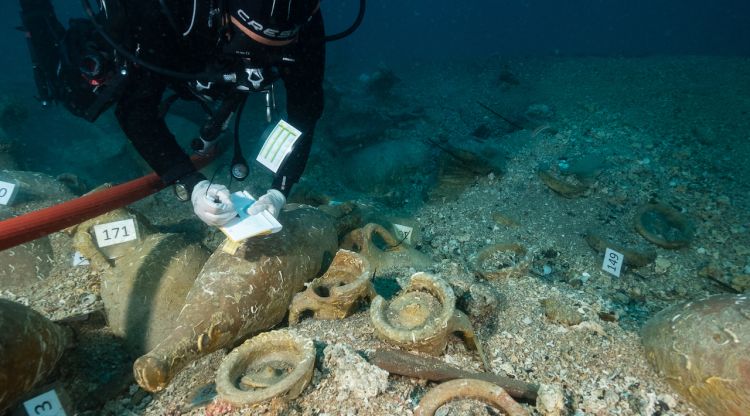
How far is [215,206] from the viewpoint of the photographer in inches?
86.2

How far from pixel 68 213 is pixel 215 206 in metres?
1.52

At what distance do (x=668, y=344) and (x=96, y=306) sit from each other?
171 inches

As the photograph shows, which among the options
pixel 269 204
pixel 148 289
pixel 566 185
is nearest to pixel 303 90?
pixel 269 204

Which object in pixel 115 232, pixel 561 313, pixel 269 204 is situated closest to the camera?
pixel 269 204

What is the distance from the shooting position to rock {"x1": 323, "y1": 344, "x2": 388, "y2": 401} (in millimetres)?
2004

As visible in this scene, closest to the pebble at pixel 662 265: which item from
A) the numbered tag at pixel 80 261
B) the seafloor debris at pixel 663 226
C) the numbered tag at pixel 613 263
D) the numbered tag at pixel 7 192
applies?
the seafloor debris at pixel 663 226

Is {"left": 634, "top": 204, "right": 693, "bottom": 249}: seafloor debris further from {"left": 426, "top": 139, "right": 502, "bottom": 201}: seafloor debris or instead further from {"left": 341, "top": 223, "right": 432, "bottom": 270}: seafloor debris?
{"left": 341, "top": 223, "right": 432, "bottom": 270}: seafloor debris

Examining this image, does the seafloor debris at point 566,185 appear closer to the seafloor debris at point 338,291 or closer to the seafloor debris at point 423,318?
the seafloor debris at point 423,318

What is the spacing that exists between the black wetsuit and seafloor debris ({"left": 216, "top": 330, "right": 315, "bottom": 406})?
50.9 inches

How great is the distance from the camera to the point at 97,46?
119 inches

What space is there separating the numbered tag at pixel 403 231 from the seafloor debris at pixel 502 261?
0.90 m

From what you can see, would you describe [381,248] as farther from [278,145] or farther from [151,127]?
[151,127]

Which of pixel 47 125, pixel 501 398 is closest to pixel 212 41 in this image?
pixel 501 398

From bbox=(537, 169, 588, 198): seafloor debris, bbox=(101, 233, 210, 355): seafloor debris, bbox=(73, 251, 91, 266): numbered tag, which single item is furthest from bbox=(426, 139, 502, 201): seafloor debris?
bbox=(73, 251, 91, 266): numbered tag
